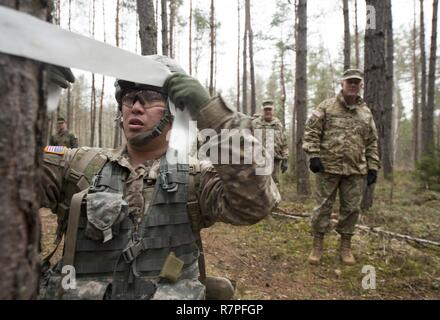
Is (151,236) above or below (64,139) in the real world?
below

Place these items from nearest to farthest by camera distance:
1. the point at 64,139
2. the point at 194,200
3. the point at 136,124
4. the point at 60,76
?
the point at 60,76
the point at 194,200
the point at 136,124
the point at 64,139

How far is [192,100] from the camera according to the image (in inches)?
57.8

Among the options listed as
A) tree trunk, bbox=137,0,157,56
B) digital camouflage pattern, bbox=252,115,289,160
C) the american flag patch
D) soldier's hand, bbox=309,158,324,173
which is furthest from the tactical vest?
digital camouflage pattern, bbox=252,115,289,160

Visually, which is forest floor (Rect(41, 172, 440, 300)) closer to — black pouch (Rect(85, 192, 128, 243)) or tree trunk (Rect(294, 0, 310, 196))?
black pouch (Rect(85, 192, 128, 243))

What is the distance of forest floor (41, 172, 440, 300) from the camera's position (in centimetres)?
381

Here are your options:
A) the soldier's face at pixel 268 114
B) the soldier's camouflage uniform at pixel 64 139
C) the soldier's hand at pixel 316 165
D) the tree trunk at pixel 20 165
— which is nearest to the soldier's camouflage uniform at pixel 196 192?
the tree trunk at pixel 20 165

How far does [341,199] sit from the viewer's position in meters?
4.52

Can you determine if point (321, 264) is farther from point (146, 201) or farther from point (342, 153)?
Result: point (146, 201)

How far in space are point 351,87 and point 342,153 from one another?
912 mm

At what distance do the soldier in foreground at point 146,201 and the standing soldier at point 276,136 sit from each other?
6199 mm

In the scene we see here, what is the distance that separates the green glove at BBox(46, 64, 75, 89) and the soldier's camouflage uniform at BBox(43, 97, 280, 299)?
56 cm

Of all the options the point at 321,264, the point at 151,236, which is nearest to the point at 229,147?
the point at 151,236
